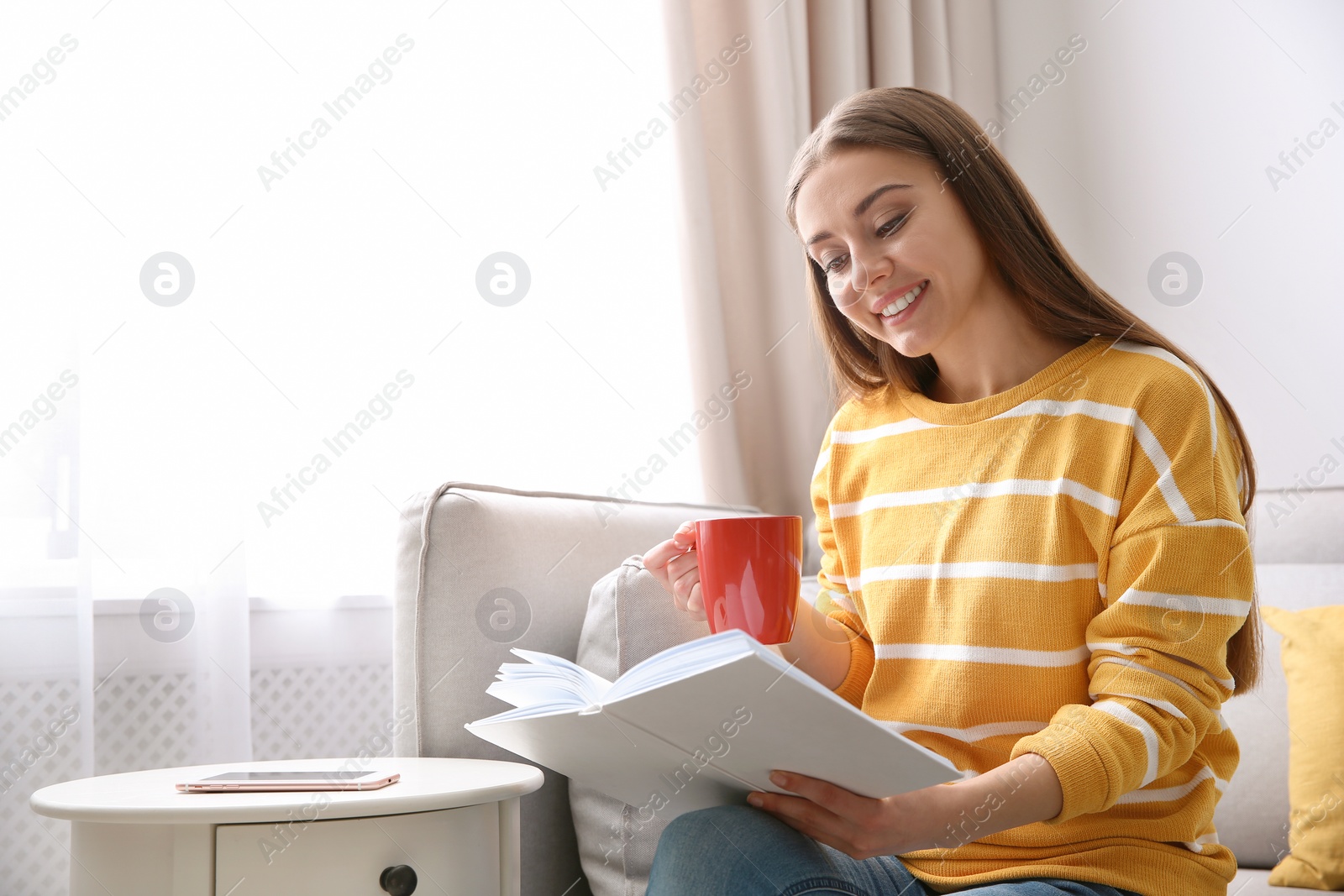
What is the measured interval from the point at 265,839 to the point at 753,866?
43 cm

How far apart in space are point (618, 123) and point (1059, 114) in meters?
0.96

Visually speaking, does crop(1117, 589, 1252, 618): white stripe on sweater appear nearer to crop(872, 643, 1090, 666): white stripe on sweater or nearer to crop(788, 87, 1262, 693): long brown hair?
crop(872, 643, 1090, 666): white stripe on sweater

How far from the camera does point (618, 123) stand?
194 cm

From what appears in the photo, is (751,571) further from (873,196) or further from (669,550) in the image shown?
(873,196)

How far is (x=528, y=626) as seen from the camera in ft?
4.27

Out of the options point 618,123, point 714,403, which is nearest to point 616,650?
point 714,403

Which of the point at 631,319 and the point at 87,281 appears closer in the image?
the point at 87,281

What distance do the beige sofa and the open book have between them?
1.22 feet

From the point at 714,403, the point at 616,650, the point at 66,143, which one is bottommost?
the point at 616,650

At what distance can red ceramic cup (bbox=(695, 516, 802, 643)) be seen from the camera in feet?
2.79

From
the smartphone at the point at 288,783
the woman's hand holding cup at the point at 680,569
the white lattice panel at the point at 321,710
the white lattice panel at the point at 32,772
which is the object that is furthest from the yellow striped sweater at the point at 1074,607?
the white lattice panel at the point at 32,772

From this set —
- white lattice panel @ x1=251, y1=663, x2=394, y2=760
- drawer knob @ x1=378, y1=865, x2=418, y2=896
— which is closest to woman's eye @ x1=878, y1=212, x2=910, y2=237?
drawer knob @ x1=378, y1=865, x2=418, y2=896

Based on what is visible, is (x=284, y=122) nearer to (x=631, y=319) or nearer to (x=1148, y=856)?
(x=631, y=319)

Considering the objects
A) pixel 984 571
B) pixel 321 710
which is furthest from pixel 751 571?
pixel 321 710
